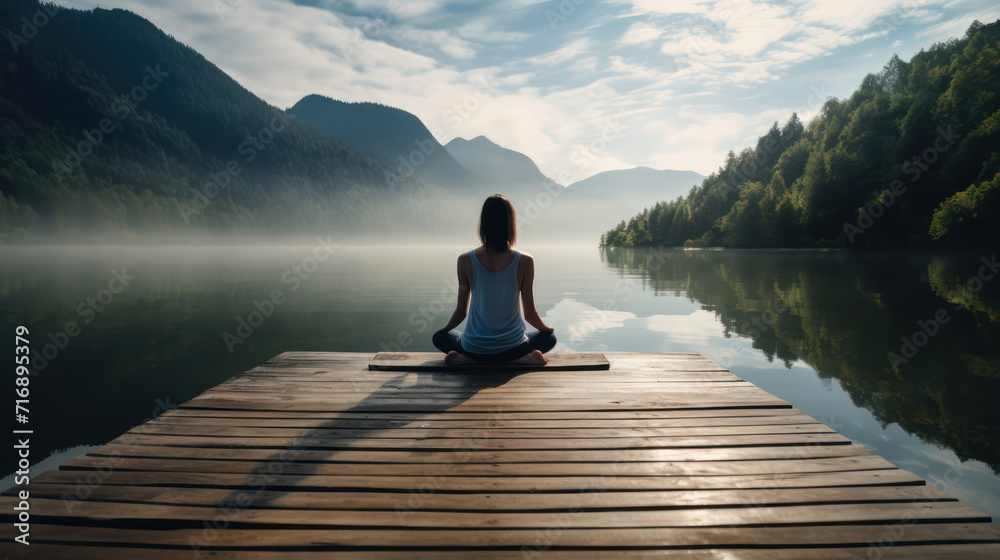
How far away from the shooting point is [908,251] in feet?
182

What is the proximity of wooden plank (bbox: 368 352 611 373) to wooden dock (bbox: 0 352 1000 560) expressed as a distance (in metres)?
1.19

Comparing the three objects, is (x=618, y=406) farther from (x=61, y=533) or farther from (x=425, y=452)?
(x=61, y=533)

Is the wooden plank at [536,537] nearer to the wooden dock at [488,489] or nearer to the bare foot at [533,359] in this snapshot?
the wooden dock at [488,489]

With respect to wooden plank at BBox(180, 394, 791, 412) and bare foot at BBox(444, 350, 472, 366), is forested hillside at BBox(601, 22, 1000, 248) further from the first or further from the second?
bare foot at BBox(444, 350, 472, 366)

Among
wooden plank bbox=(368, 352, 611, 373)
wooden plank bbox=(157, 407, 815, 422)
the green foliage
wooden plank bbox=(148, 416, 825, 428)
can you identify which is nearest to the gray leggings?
wooden plank bbox=(368, 352, 611, 373)

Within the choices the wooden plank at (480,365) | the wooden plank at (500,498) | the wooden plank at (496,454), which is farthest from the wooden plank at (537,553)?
the wooden plank at (480,365)

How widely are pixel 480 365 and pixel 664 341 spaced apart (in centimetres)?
814

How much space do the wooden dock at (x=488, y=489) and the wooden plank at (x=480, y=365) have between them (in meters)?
1.19

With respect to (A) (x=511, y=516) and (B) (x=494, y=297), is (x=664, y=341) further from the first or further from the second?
(A) (x=511, y=516)

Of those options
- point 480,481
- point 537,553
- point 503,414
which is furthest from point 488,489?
point 503,414

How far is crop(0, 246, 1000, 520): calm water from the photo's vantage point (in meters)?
6.94

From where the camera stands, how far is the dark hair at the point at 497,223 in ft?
16.7

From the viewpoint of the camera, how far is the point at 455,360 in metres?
5.94

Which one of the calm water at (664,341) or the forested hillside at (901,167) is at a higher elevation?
the forested hillside at (901,167)
